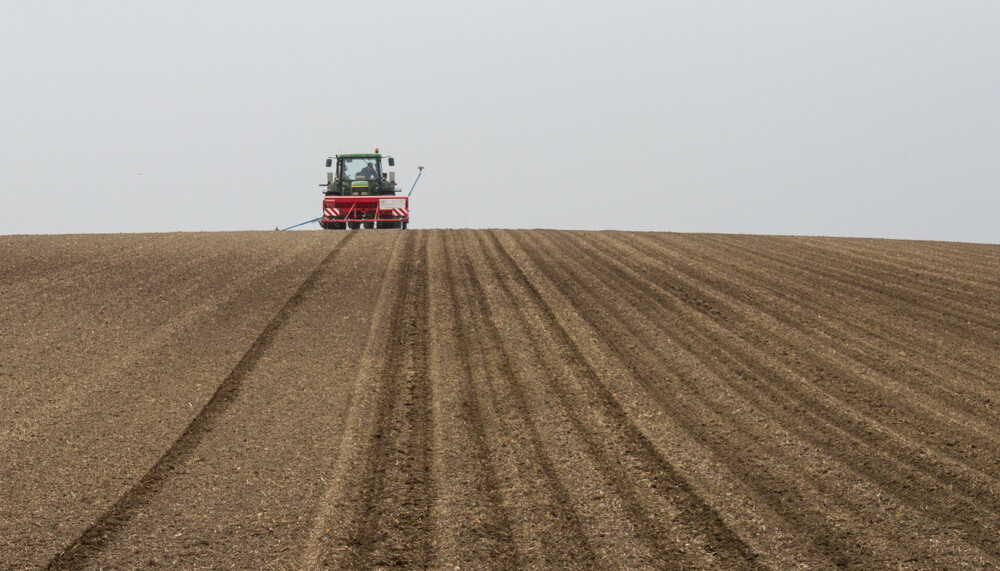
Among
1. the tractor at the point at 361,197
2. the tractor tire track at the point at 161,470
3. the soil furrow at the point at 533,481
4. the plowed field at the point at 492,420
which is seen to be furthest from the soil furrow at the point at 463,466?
the tractor at the point at 361,197

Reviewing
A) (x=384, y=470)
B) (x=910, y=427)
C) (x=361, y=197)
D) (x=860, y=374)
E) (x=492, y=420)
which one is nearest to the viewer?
(x=384, y=470)

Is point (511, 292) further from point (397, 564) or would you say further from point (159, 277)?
point (397, 564)

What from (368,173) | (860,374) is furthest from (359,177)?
(860,374)

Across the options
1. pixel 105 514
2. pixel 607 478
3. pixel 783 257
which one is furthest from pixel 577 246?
pixel 105 514

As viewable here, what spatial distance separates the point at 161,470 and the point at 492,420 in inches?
93.1

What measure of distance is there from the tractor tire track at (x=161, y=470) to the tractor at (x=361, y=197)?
44.6 feet

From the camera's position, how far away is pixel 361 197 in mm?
22453

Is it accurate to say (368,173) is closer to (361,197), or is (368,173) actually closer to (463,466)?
A: (361,197)

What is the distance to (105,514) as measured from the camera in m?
4.88

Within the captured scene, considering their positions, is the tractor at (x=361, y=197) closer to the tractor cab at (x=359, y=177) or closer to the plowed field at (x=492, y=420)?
the tractor cab at (x=359, y=177)

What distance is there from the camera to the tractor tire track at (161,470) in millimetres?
4484

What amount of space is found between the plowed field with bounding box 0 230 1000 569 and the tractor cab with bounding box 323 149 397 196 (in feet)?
36.1

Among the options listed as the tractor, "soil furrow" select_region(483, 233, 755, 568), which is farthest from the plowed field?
the tractor

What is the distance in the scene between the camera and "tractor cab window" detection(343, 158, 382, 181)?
23.5m
